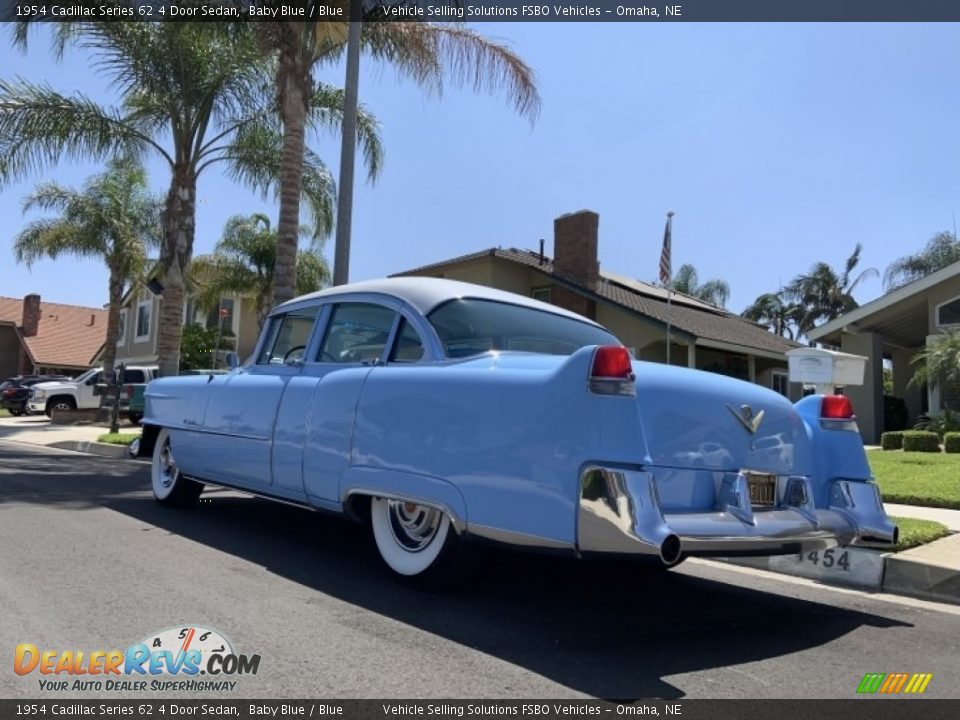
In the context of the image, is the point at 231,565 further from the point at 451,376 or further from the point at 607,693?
the point at 607,693

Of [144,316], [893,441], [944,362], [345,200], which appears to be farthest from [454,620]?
[144,316]

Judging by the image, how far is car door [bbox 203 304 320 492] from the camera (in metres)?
5.48

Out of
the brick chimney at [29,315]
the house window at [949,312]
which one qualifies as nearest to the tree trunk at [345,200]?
the house window at [949,312]

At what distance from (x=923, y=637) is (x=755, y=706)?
5.55 feet

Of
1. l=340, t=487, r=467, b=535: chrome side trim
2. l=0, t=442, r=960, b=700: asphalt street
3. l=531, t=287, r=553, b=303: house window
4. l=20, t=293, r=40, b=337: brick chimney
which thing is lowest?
l=0, t=442, r=960, b=700: asphalt street

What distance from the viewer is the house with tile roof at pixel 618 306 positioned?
21.0 m

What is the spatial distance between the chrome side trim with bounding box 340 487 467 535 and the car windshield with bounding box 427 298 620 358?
832mm

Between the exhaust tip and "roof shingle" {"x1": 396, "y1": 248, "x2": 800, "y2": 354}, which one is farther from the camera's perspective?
"roof shingle" {"x1": 396, "y1": 248, "x2": 800, "y2": 354}

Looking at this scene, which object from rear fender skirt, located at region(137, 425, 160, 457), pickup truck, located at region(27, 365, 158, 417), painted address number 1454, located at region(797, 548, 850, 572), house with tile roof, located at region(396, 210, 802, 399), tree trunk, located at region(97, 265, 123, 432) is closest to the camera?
painted address number 1454, located at region(797, 548, 850, 572)

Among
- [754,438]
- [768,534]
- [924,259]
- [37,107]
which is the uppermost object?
[924,259]

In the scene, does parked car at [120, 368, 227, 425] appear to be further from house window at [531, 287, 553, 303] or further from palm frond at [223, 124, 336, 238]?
house window at [531, 287, 553, 303]

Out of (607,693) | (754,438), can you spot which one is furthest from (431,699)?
(754,438)

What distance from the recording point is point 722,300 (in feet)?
186

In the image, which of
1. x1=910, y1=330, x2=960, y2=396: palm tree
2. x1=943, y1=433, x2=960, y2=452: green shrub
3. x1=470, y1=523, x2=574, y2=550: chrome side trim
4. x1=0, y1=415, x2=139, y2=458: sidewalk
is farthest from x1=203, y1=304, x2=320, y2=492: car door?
x1=910, y1=330, x2=960, y2=396: palm tree
